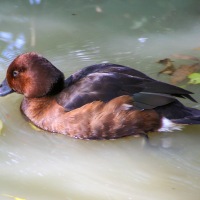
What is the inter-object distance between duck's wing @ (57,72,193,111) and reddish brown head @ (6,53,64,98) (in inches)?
6.9

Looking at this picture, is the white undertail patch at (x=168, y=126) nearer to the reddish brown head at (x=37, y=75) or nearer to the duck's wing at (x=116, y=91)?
the duck's wing at (x=116, y=91)

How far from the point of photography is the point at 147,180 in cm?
346

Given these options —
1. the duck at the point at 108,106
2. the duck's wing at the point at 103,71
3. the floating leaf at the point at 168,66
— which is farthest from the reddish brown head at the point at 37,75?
the floating leaf at the point at 168,66

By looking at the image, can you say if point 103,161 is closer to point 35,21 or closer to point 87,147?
point 87,147

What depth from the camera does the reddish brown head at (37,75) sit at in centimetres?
404

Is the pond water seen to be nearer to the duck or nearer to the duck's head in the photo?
the duck

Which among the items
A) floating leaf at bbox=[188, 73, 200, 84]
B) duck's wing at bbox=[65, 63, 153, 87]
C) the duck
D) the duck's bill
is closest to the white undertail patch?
the duck

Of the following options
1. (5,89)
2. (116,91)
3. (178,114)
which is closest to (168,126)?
(178,114)

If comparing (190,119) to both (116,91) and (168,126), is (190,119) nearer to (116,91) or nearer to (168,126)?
(168,126)

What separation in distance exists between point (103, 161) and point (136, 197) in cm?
50

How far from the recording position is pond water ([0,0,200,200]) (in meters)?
3.39

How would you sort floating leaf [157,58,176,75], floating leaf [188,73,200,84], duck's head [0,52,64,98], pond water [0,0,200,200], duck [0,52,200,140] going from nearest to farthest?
pond water [0,0,200,200]
duck [0,52,200,140]
duck's head [0,52,64,98]
floating leaf [188,73,200,84]
floating leaf [157,58,176,75]

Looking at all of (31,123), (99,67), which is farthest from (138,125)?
(31,123)

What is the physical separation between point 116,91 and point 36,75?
0.72m
